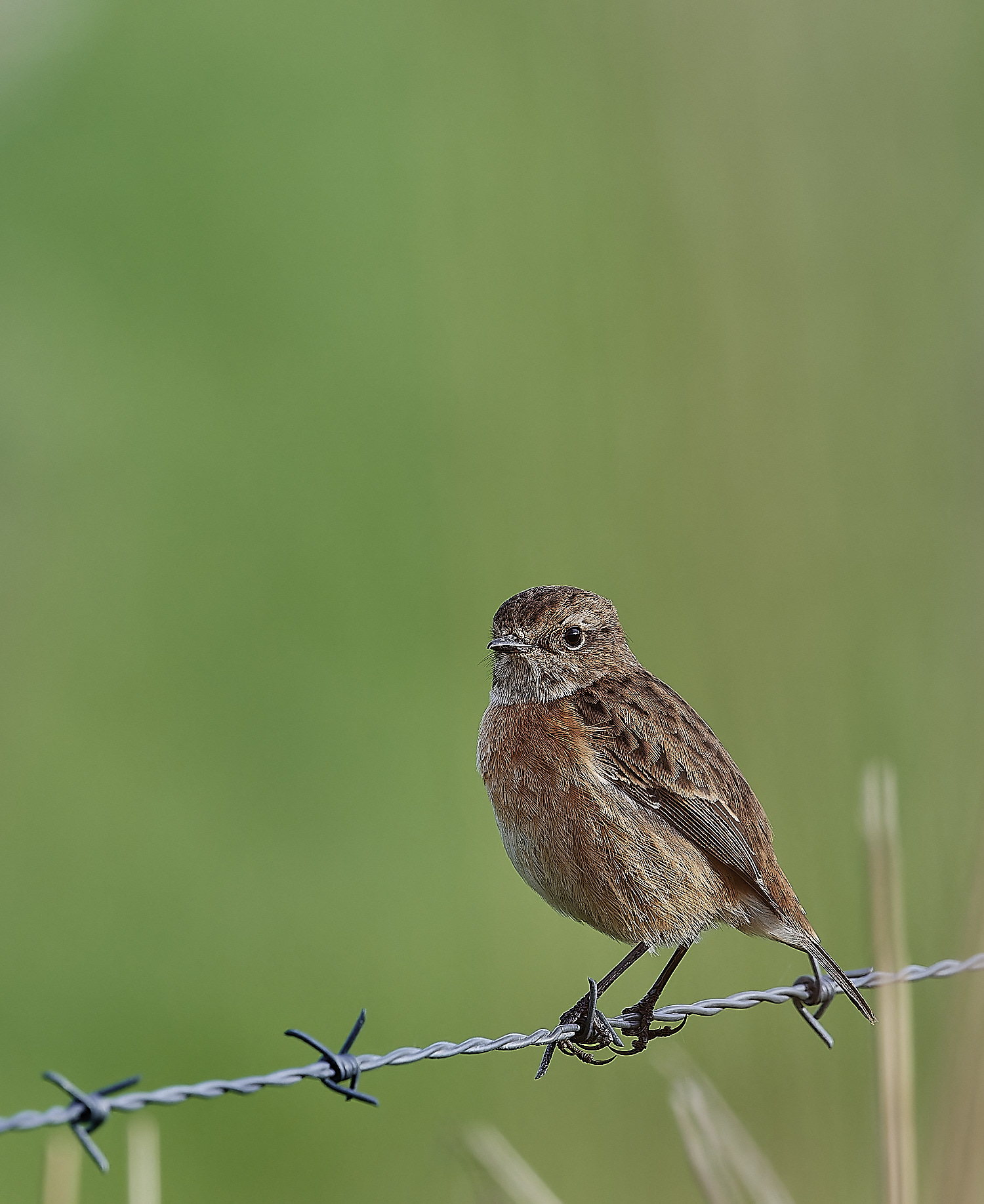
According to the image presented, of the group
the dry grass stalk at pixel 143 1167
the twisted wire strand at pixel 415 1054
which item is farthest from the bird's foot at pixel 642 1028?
the dry grass stalk at pixel 143 1167

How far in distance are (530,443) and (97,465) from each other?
3.67 metres

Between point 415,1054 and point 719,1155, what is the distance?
2.19 feet

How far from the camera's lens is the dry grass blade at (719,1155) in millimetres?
2555

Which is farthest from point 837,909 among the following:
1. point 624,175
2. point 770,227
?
point 624,175

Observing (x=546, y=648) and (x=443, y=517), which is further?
(x=443, y=517)

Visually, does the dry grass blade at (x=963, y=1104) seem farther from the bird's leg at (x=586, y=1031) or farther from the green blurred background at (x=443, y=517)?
the green blurred background at (x=443, y=517)

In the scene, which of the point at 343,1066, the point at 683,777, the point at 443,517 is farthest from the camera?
the point at 443,517

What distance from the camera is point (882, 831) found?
272cm

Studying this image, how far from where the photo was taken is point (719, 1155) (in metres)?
2.61

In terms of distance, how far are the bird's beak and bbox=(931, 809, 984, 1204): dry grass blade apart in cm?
196

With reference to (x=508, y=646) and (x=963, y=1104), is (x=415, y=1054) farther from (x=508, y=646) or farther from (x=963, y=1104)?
(x=508, y=646)

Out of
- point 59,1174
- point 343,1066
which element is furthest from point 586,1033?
point 59,1174

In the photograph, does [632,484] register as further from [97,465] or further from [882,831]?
[882,831]

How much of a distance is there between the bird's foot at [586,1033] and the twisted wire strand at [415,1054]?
7 cm
